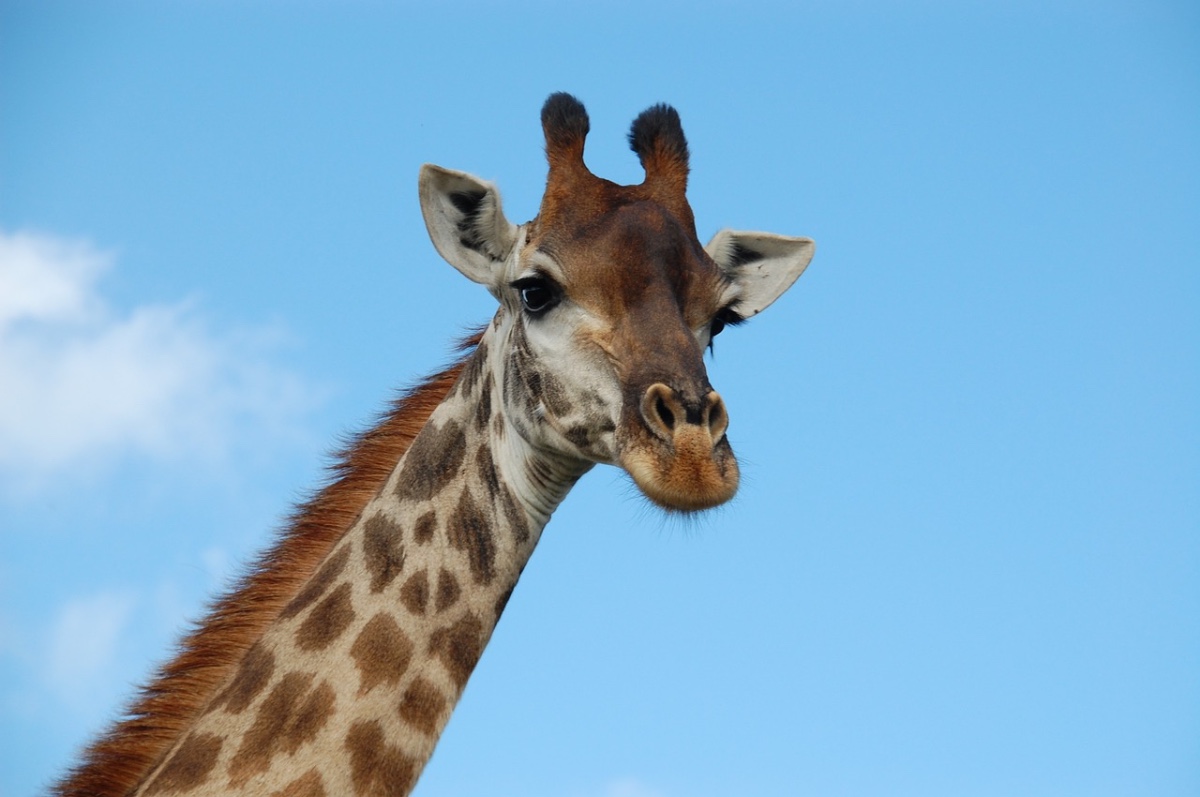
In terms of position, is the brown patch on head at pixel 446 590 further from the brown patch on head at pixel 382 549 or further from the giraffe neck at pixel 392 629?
the brown patch on head at pixel 382 549

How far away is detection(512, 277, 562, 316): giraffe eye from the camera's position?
8703 millimetres

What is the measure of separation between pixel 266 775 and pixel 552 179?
4.44m

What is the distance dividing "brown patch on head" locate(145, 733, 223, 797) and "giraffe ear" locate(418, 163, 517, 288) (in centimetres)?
356

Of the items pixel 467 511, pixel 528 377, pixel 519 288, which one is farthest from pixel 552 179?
pixel 467 511

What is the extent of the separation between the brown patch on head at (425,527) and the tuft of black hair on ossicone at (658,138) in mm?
3122

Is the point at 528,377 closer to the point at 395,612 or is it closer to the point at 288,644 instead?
the point at 395,612

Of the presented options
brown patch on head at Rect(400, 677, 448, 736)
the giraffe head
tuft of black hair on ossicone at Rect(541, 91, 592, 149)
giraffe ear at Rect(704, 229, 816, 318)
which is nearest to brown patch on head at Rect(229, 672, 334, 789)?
brown patch on head at Rect(400, 677, 448, 736)

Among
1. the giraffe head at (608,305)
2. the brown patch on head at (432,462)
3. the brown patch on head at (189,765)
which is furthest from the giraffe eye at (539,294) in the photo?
the brown patch on head at (189,765)

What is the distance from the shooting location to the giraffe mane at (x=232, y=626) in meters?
8.77

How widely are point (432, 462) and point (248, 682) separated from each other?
190 cm

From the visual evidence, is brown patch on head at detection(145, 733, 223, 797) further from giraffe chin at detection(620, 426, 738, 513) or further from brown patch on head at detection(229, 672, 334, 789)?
giraffe chin at detection(620, 426, 738, 513)

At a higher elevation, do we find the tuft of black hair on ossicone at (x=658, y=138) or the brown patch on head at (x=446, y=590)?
the tuft of black hair on ossicone at (x=658, y=138)

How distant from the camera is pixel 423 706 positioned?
8062mm

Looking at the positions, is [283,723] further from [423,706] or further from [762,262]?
[762,262]
